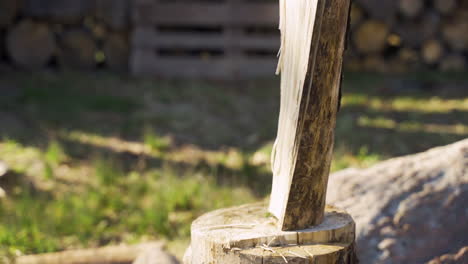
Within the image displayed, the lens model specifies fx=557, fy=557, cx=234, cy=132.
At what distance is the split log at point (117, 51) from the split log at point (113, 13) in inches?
5.9

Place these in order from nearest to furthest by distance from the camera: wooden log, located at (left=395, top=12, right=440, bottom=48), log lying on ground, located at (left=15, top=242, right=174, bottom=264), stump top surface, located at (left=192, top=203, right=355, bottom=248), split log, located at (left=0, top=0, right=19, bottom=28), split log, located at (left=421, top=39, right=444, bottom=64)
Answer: stump top surface, located at (left=192, top=203, right=355, bottom=248) < log lying on ground, located at (left=15, top=242, right=174, bottom=264) < split log, located at (left=0, top=0, right=19, bottom=28) < wooden log, located at (left=395, top=12, right=440, bottom=48) < split log, located at (left=421, top=39, right=444, bottom=64)

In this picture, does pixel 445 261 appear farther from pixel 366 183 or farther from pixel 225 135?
pixel 225 135

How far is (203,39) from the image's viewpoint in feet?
23.1

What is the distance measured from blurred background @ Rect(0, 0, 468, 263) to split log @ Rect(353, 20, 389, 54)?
0.01 meters

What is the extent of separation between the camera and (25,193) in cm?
376

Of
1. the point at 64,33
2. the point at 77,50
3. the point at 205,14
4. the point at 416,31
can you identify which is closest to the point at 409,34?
the point at 416,31

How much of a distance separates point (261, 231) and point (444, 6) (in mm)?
6035

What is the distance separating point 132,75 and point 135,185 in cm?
321

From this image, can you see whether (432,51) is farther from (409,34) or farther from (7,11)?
(7,11)

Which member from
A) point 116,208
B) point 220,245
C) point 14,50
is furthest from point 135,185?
point 14,50

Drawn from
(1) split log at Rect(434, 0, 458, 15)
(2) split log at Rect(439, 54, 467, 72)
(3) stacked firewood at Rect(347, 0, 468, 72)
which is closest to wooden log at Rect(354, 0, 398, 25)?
(3) stacked firewood at Rect(347, 0, 468, 72)

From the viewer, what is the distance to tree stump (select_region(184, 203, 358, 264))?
179 cm

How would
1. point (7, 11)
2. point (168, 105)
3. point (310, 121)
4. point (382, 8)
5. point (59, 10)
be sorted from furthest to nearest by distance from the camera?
point (382, 8) → point (59, 10) → point (7, 11) → point (168, 105) → point (310, 121)

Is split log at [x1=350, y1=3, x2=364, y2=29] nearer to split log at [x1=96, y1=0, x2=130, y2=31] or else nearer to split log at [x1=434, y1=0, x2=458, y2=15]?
split log at [x1=434, y1=0, x2=458, y2=15]
